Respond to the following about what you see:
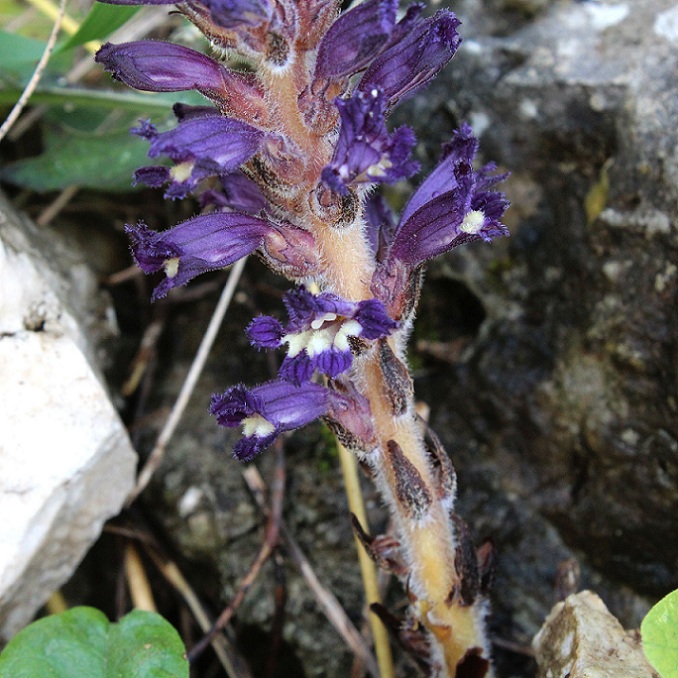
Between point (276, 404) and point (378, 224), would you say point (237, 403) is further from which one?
point (378, 224)

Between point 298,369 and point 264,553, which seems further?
point 264,553

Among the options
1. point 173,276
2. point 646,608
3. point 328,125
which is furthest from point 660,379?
point 173,276

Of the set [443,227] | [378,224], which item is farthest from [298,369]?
[378,224]

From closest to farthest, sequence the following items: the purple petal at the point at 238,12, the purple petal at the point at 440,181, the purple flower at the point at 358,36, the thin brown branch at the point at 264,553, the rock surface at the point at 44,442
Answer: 1. the purple petal at the point at 238,12
2. the purple flower at the point at 358,36
3. the purple petal at the point at 440,181
4. the rock surface at the point at 44,442
5. the thin brown branch at the point at 264,553

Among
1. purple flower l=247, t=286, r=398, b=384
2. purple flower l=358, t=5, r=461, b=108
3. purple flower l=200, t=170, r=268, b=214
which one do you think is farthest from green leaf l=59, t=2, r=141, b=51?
purple flower l=247, t=286, r=398, b=384

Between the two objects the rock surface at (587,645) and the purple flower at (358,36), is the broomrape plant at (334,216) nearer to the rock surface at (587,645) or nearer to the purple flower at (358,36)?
the purple flower at (358,36)

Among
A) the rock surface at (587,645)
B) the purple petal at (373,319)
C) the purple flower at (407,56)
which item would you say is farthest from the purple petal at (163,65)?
the rock surface at (587,645)

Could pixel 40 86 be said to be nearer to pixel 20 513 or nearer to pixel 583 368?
pixel 20 513
